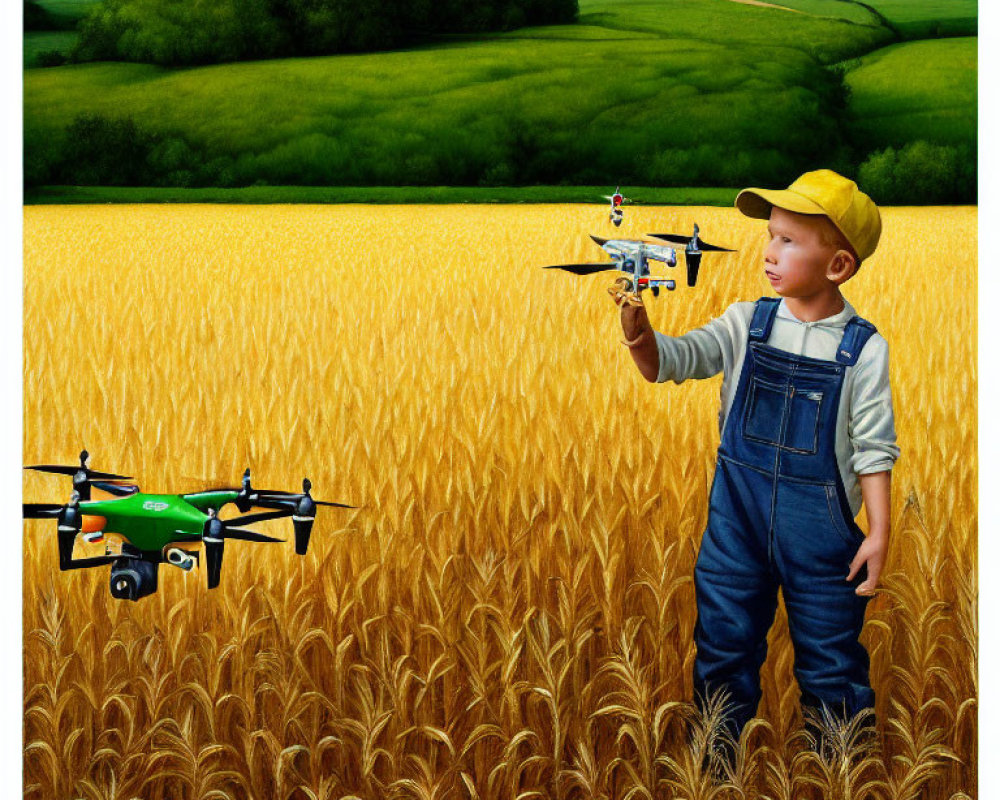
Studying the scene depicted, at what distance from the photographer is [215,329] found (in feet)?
14.4

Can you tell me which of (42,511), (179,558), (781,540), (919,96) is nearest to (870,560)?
(781,540)

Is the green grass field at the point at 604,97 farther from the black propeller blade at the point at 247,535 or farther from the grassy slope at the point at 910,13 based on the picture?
the black propeller blade at the point at 247,535

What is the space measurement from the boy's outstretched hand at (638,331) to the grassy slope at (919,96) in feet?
7.20

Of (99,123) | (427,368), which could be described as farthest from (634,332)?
(99,123)

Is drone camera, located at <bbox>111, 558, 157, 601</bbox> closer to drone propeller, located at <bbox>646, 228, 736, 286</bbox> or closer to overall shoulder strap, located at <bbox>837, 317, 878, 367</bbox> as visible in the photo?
drone propeller, located at <bbox>646, 228, 736, 286</bbox>

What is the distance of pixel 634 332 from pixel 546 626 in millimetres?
745

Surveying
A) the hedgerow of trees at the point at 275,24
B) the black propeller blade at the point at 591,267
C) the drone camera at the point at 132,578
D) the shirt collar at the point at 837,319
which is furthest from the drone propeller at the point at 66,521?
the hedgerow of trees at the point at 275,24

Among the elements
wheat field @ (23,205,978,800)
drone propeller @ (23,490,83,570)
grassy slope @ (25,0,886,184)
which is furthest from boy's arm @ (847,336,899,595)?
grassy slope @ (25,0,886,184)

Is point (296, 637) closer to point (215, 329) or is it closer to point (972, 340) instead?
point (215, 329)

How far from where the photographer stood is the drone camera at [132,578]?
1914 mm

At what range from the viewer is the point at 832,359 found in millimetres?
2225

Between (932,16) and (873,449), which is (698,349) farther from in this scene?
(932,16)

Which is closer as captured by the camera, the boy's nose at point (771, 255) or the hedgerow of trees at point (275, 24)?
the boy's nose at point (771, 255)

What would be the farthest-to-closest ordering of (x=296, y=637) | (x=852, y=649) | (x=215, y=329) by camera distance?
(x=215, y=329) < (x=296, y=637) < (x=852, y=649)
